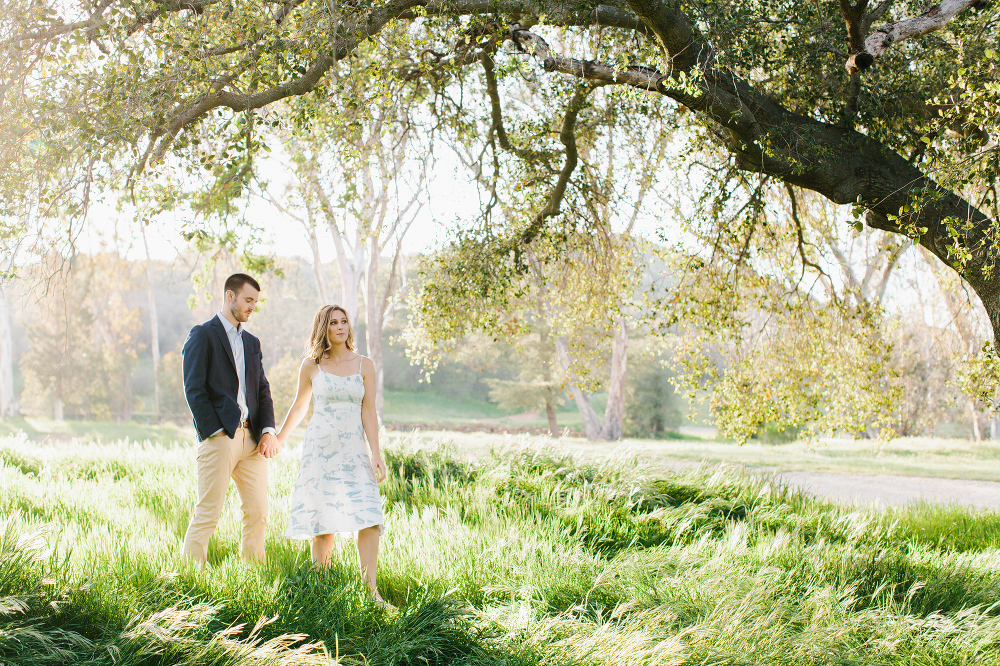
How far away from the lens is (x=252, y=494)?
477 centimetres

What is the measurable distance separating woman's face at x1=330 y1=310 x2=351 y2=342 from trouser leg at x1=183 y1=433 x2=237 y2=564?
1000 mm

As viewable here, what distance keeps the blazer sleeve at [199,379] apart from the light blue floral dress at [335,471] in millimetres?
689

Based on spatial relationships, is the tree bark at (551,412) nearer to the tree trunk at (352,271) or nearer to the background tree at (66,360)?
the tree trunk at (352,271)

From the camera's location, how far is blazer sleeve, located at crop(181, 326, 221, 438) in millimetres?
4391

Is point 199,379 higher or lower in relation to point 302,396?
higher

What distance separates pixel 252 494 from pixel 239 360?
3.17 ft

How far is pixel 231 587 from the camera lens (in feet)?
11.8

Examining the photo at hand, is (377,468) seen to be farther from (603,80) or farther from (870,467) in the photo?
(870,467)

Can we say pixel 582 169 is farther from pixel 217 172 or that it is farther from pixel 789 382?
pixel 217 172

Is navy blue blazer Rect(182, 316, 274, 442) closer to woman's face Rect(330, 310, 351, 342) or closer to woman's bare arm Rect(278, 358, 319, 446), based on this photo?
woman's bare arm Rect(278, 358, 319, 446)

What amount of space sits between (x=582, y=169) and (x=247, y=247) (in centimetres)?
418

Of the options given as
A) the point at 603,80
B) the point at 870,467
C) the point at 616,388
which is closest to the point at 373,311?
the point at 616,388

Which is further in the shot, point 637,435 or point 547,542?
point 637,435

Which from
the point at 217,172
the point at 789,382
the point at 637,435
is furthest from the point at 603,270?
the point at 637,435
